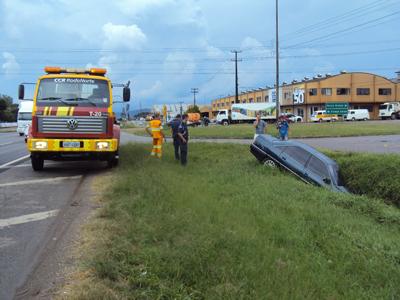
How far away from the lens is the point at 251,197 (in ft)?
26.8

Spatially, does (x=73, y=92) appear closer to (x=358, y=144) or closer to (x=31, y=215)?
(x=31, y=215)

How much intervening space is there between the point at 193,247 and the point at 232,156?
11.6 meters

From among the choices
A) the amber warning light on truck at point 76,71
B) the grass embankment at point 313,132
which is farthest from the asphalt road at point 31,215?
the grass embankment at point 313,132

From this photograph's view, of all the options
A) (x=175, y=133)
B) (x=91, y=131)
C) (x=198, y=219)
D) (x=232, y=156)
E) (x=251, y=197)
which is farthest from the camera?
(x=232, y=156)

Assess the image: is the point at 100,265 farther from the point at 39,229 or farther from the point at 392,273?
the point at 392,273

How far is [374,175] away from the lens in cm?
1145

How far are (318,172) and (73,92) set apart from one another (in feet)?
22.7

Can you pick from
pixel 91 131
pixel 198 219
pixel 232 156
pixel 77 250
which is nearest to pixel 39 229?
pixel 77 250

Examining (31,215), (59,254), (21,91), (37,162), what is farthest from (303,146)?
(59,254)

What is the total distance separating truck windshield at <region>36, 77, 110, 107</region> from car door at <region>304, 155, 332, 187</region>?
573 centimetres

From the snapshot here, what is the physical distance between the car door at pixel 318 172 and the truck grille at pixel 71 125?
5605 mm

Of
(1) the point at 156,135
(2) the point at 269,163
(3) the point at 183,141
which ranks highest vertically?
(1) the point at 156,135

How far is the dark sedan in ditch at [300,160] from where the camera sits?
11297 mm

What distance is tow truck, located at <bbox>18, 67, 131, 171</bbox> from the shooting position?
11.2 metres
